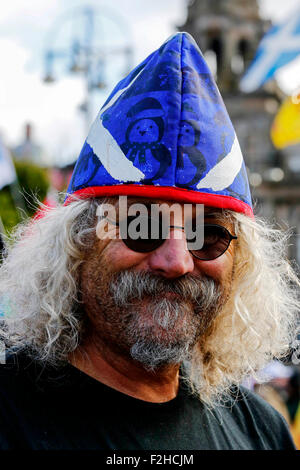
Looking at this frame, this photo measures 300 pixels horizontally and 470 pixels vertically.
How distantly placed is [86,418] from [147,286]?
1.49ft

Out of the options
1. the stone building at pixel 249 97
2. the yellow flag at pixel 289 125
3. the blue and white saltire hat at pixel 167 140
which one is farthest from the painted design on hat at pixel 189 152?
the stone building at pixel 249 97

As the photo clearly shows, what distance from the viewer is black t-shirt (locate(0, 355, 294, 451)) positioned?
5.36 ft

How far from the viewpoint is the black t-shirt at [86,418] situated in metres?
1.63

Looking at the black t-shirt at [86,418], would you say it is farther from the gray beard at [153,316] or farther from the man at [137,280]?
the gray beard at [153,316]

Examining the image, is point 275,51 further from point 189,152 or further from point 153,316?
point 153,316

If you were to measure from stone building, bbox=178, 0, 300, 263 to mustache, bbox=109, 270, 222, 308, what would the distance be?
58.2 feet

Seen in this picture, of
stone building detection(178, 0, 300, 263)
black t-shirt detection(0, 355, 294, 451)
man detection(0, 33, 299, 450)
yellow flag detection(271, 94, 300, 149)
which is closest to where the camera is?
black t-shirt detection(0, 355, 294, 451)

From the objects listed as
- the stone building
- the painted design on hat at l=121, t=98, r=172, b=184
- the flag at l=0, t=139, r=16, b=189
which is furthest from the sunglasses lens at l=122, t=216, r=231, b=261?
the stone building

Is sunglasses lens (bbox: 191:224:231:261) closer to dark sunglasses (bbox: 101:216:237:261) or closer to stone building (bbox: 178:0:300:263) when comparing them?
dark sunglasses (bbox: 101:216:237:261)

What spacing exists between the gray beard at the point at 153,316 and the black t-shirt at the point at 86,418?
169 mm

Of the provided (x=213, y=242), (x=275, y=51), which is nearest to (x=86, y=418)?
(x=213, y=242)

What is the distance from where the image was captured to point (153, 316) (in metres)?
1.80

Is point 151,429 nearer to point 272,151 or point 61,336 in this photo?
point 61,336

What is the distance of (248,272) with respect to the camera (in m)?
2.20
